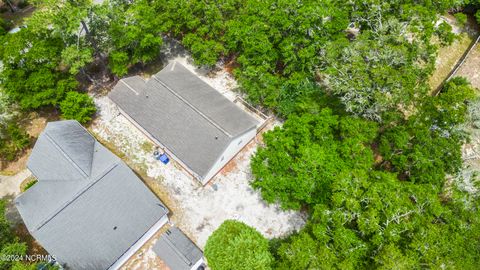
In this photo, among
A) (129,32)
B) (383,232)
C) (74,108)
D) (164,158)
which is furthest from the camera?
(129,32)

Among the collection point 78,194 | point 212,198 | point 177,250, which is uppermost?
point 78,194

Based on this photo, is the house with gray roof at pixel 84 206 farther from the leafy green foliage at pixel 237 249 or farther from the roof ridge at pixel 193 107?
the roof ridge at pixel 193 107

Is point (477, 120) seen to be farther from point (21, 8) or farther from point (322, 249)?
point (21, 8)

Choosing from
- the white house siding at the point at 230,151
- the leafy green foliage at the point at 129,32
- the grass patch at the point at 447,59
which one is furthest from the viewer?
the grass patch at the point at 447,59

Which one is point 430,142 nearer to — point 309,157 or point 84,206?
point 309,157

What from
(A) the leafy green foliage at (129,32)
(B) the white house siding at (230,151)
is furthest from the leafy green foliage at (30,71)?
(B) the white house siding at (230,151)

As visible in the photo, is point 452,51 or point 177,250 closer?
point 177,250

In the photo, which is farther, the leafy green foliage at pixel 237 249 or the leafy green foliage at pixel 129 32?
the leafy green foliage at pixel 129 32

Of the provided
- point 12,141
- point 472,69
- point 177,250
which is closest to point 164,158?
point 177,250

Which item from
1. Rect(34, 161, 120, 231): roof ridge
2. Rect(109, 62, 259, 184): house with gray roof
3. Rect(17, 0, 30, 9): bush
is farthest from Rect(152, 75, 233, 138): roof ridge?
Rect(17, 0, 30, 9): bush
